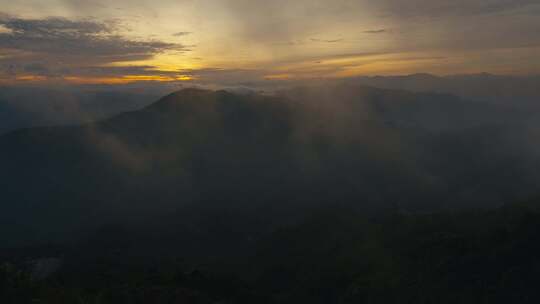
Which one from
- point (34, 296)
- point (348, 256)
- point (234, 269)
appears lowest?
point (234, 269)

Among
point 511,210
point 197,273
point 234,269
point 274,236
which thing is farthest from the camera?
point 274,236

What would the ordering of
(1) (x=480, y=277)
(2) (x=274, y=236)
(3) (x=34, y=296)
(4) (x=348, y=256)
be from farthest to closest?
(2) (x=274, y=236) → (4) (x=348, y=256) → (1) (x=480, y=277) → (3) (x=34, y=296)

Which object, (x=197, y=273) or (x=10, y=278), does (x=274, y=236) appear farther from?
(x=10, y=278)

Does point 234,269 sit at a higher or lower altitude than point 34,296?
lower

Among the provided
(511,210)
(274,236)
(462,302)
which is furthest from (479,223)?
(274,236)

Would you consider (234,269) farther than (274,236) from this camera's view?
No

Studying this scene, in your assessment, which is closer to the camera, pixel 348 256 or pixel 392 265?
pixel 392 265

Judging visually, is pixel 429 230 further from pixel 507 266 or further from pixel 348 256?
pixel 507 266

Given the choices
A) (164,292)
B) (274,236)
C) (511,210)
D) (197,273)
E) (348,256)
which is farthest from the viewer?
(274,236)

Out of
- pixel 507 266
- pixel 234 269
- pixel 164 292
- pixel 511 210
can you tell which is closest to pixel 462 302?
pixel 507 266
